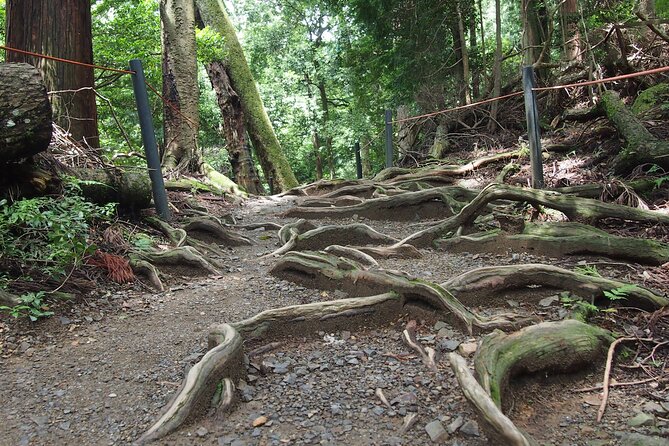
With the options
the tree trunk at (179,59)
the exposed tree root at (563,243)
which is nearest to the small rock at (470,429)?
the exposed tree root at (563,243)

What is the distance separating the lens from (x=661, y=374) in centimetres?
241

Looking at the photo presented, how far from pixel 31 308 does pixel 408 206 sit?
4.27 metres

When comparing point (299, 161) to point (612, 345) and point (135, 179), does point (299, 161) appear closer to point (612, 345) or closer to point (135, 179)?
point (135, 179)

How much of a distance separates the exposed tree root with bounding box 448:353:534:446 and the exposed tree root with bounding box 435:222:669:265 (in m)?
2.29

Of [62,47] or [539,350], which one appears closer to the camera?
[539,350]

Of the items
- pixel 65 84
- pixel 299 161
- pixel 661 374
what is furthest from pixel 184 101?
pixel 299 161

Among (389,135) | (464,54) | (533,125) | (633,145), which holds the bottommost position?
(633,145)

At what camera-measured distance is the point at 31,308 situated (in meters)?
3.03

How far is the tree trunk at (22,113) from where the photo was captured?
314 cm

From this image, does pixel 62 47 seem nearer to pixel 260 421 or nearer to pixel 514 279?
pixel 260 421

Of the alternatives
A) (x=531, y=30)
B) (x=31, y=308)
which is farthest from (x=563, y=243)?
(x=531, y=30)

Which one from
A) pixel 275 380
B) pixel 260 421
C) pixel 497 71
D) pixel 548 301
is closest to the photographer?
pixel 260 421

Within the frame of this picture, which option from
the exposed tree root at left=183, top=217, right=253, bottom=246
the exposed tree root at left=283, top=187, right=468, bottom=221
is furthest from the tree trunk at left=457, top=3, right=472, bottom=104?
the exposed tree root at left=183, top=217, right=253, bottom=246

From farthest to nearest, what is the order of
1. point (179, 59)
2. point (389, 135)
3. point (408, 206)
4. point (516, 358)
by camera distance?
point (389, 135)
point (179, 59)
point (408, 206)
point (516, 358)
